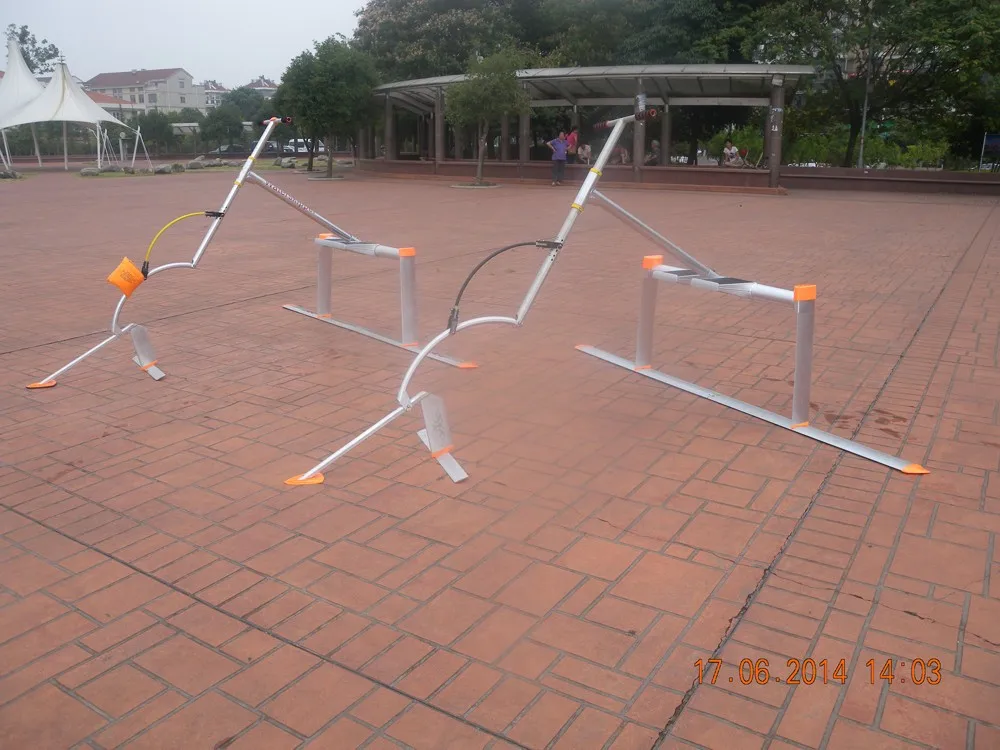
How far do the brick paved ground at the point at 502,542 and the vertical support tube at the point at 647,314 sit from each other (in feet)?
0.84

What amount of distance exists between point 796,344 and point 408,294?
9.08ft

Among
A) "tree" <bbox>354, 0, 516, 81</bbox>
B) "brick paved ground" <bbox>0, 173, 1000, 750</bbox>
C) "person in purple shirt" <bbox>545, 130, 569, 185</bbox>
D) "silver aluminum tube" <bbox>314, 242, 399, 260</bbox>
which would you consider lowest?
"brick paved ground" <bbox>0, 173, 1000, 750</bbox>

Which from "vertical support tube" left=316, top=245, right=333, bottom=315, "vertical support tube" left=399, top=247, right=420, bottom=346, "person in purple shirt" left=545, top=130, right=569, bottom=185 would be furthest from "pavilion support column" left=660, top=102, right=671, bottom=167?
"vertical support tube" left=399, top=247, right=420, bottom=346

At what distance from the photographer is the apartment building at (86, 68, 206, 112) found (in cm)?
11762

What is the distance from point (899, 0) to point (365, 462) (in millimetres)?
23490

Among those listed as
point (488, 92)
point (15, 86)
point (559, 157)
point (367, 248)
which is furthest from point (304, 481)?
point (15, 86)

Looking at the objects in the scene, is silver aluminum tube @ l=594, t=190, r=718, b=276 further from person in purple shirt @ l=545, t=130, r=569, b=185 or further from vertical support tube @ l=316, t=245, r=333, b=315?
person in purple shirt @ l=545, t=130, r=569, b=185

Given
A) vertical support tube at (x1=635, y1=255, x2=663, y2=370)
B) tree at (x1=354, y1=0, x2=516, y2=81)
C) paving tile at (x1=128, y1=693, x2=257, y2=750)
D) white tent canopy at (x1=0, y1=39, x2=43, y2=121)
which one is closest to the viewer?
paving tile at (x1=128, y1=693, x2=257, y2=750)

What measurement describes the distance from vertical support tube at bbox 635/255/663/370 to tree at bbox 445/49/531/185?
1826 centimetres

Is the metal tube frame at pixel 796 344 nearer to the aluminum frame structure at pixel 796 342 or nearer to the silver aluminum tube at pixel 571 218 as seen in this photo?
the aluminum frame structure at pixel 796 342

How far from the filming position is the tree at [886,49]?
21.1 meters

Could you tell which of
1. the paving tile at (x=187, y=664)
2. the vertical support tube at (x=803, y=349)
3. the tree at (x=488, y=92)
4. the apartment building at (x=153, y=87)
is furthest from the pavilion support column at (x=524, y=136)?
the apartment building at (x=153, y=87)

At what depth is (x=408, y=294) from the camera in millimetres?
6141

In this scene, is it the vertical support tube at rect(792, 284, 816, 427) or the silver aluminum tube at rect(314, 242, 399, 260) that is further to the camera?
the silver aluminum tube at rect(314, 242, 399, 260)
